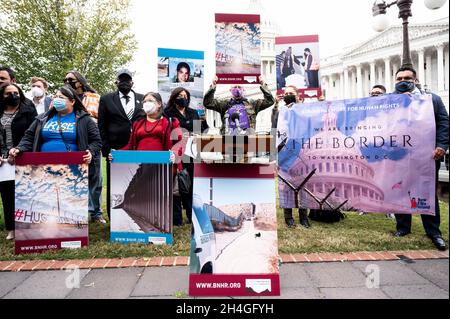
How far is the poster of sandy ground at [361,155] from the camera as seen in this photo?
4.18 meters

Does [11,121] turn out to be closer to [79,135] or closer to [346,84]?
[79,135]

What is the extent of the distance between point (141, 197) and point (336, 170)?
2.69m

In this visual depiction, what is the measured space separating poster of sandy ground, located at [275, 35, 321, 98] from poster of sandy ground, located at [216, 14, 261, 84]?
2943 millimetres

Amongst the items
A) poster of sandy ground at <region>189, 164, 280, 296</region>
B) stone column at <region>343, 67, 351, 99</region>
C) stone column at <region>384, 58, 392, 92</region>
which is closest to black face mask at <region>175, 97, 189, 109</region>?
poster of sandy ground at <region>189, 164, 280, 296</region>

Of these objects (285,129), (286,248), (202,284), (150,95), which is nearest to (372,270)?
(286,248)

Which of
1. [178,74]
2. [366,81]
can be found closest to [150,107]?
[178,74]

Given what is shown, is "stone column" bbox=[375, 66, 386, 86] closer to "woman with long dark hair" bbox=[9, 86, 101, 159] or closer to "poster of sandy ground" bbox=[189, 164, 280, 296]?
"woman with long dark hair" bbox=[9, 86, 101, 159]

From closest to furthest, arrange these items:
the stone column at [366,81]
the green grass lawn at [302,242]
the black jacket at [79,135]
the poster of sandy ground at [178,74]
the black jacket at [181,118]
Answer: the green grass lawn at [302,242] < the black jacket at [79,135] < the black jacket at [181,118] < the poster of sandy ground at [178,74] < the stone column at [366,81]

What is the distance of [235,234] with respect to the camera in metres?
2.87

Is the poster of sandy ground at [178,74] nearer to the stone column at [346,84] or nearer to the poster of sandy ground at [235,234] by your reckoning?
the poster of sandy ground at [235,234]

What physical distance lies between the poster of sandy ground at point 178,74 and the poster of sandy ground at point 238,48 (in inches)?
98.1

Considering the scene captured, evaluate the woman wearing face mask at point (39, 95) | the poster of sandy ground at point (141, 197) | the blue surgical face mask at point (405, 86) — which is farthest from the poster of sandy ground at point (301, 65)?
the woman wearing face mask at point (39, 95)

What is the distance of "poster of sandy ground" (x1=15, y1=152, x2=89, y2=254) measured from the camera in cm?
403

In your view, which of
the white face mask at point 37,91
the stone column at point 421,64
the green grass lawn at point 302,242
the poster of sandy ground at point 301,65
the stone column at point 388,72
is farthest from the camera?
the stone column at point 388,72
